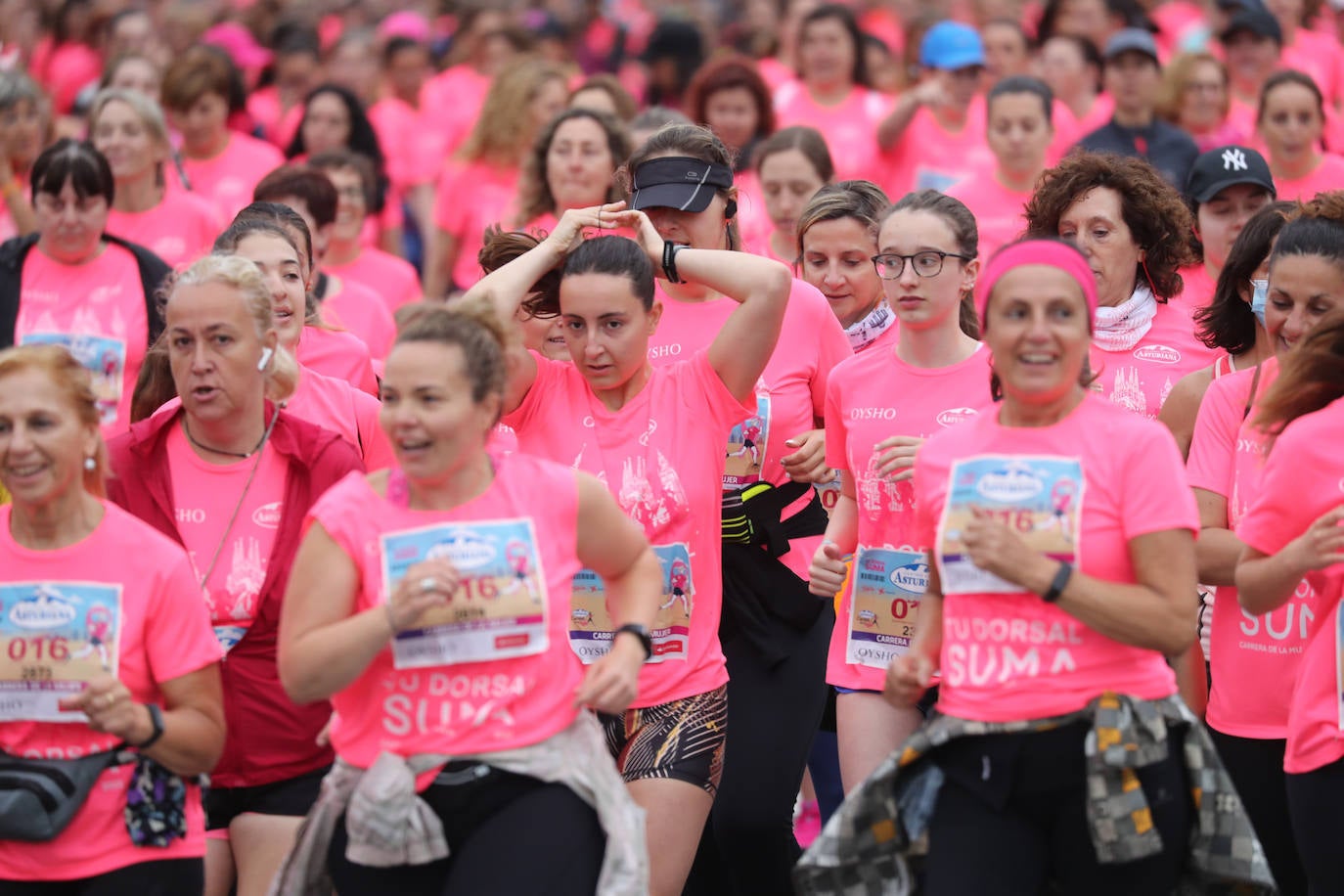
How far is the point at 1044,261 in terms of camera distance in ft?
13.5

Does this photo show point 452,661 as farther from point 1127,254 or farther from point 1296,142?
point 1296,142

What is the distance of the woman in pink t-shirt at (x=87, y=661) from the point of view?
4191 mm

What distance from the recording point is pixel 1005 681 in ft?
13.3

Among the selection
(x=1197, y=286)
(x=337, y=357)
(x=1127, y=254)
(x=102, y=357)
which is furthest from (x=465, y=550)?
(x=1197, y=286)

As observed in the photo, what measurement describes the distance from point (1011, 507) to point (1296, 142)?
5.67m

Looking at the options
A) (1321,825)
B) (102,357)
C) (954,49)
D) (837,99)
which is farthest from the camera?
(837,99)

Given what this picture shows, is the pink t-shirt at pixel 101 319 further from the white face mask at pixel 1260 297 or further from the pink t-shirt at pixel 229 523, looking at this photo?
the white face mask at pixel 1260 297

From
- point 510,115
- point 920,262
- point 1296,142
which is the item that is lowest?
point 920,262

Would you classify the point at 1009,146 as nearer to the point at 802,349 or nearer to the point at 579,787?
the point at 802,349

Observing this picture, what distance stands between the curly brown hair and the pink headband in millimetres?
2011

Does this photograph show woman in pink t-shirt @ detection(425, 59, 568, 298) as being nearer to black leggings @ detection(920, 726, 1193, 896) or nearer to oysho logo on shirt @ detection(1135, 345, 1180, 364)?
oysho logo on shirt @ detection(1135, 345, 1180, 364)

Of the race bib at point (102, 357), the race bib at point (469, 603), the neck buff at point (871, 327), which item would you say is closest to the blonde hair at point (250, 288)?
the race bib at point (469, 603)

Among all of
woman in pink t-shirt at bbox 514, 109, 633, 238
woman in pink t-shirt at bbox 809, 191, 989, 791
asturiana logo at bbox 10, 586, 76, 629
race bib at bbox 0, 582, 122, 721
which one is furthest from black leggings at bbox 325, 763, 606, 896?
woman in pink t-shirt at bbox 514, 109, 633, 238

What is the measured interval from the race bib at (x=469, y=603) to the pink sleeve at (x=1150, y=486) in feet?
4.25
